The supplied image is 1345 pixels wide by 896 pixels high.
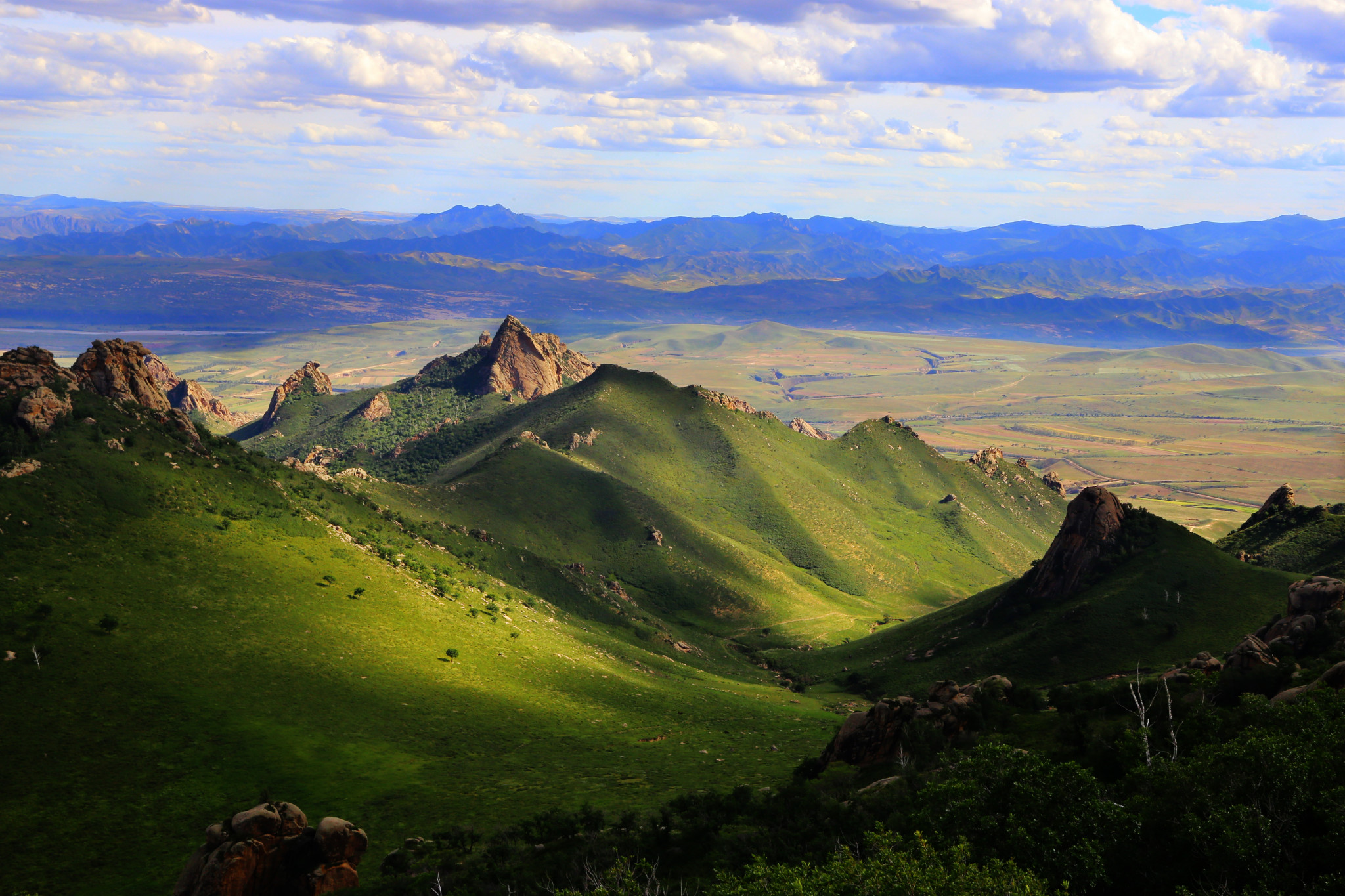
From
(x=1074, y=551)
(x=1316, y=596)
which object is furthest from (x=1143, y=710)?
(x=1074, y=551)

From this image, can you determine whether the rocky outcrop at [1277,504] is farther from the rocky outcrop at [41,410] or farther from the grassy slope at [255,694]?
the rocky outcrop at [41,410]

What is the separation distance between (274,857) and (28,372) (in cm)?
8470

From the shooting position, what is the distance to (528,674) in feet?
339

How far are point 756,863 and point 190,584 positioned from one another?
6849 cm

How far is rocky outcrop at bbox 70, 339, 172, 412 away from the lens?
391 feet

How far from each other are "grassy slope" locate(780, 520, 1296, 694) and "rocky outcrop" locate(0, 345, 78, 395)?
111612 mm

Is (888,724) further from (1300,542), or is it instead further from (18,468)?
(1300,542)

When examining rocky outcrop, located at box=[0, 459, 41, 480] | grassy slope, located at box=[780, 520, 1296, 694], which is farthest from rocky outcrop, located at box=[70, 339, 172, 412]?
grassy slope, located at box=[780, 520, 1296, 694]

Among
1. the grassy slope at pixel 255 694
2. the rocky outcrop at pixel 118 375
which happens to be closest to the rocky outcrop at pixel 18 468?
the grassy slope at pixel 255 694

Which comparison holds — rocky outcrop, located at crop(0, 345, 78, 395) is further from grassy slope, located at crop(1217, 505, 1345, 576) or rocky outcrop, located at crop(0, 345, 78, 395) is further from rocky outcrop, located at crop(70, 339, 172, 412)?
grassy slope, located at crop(1217, 505, 1345, 576)

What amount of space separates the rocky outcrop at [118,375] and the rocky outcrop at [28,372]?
2.79 metres

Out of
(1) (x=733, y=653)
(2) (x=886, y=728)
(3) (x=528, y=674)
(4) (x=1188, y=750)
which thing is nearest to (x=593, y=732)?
(3) (x=528, y=674)

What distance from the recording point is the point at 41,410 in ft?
340

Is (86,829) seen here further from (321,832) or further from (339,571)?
(339,571)
